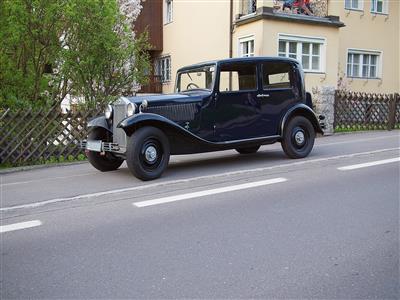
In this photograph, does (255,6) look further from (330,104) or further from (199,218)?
(199,218)

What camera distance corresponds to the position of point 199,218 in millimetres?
5195

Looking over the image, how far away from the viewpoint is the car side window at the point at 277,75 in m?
8.73

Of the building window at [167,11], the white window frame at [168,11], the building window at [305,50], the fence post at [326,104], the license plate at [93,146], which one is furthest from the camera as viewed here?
the building window at [167,11]

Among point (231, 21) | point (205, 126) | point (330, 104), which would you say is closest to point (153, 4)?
point (231, 21)

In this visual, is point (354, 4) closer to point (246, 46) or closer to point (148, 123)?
point (246, 46)

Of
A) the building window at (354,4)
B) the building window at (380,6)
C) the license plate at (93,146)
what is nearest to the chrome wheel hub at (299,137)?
the license plate at (93,146)

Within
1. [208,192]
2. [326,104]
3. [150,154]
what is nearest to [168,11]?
[326,104]

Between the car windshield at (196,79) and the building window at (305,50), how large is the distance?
9689 mm

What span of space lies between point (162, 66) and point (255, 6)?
877cm

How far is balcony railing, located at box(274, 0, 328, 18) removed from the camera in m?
18.1

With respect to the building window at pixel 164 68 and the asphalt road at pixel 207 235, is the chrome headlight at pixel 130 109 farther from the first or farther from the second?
the building window at pixel 164 68

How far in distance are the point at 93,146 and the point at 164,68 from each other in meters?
18.6

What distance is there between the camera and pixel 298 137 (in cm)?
913

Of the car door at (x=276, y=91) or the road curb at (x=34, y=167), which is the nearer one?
the car door at (x=276, y=91)
